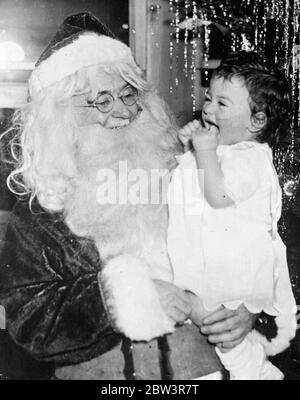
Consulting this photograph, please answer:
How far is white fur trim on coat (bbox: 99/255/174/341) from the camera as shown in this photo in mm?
1022

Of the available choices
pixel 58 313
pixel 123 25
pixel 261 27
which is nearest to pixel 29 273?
pixel 58 313

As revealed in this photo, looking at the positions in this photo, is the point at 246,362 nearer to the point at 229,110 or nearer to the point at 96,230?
the point at 96,230

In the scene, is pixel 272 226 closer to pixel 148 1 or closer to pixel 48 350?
pixel 48 350

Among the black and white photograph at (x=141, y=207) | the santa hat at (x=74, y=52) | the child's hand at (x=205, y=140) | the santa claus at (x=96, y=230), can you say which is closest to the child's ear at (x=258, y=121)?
the black and white photograph at (x=141, y=207)

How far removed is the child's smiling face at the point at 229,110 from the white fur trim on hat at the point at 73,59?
0.28 m

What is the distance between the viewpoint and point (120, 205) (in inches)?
45.2

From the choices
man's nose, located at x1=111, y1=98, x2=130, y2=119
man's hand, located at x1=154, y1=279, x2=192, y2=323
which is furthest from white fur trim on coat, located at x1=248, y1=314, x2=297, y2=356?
man's nose, located at x1=111, y1=98, x2=130, y2=119

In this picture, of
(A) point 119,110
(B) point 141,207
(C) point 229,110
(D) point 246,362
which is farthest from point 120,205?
(D) point 246,362

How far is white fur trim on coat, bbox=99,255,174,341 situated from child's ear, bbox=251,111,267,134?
1.46 feet

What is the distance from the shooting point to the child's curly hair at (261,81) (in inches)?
41.3

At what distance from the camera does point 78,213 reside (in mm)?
1125

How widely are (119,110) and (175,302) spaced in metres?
0.49

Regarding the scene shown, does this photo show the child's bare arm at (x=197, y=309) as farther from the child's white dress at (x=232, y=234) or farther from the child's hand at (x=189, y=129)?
the child's hand at (x=189, y=129)

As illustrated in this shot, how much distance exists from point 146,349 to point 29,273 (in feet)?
1.07
